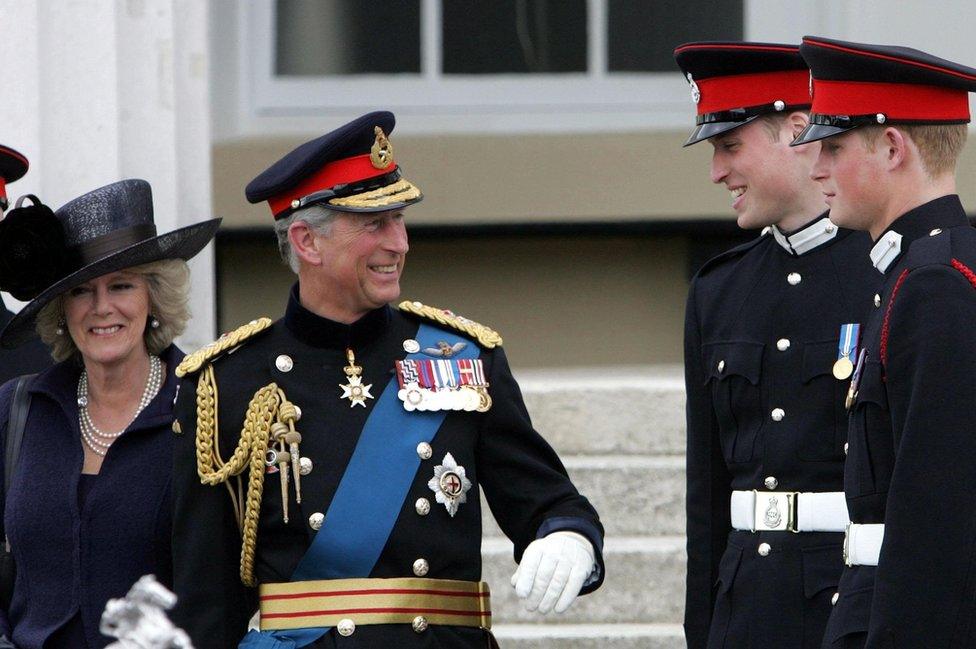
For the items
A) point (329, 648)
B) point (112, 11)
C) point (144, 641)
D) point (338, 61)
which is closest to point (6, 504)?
point (329, 648)

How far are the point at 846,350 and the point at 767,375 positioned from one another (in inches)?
7.4

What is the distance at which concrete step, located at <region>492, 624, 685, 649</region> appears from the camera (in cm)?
527

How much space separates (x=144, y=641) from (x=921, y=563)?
134 centimetres

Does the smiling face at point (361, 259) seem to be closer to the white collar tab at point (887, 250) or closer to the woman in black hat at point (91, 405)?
the woman in black hat at point (91, 405)

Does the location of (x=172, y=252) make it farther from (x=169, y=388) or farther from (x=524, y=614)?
(x=524, y=614)

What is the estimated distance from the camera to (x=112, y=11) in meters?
5.71

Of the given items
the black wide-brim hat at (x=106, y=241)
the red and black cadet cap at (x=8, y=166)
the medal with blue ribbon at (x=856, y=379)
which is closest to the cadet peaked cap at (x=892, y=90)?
the medal with blue ribbon at (x=856, y=379)

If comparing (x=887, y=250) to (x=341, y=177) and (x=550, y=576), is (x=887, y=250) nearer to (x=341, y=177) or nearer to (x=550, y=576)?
(x=550, y=576)

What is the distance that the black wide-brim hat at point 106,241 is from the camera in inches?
152

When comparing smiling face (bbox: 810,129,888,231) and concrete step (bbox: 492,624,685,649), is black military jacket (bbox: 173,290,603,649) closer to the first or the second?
smiling face (bbox: 810,129,888,231)

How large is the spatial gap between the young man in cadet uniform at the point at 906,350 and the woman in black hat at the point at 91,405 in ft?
5.04

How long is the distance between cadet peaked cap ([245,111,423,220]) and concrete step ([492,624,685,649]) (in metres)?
2.08

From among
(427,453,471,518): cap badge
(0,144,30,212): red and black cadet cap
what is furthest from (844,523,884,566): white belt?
(0,144,30,212): red and black cadet cap

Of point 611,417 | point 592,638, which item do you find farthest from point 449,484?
point 611,417
